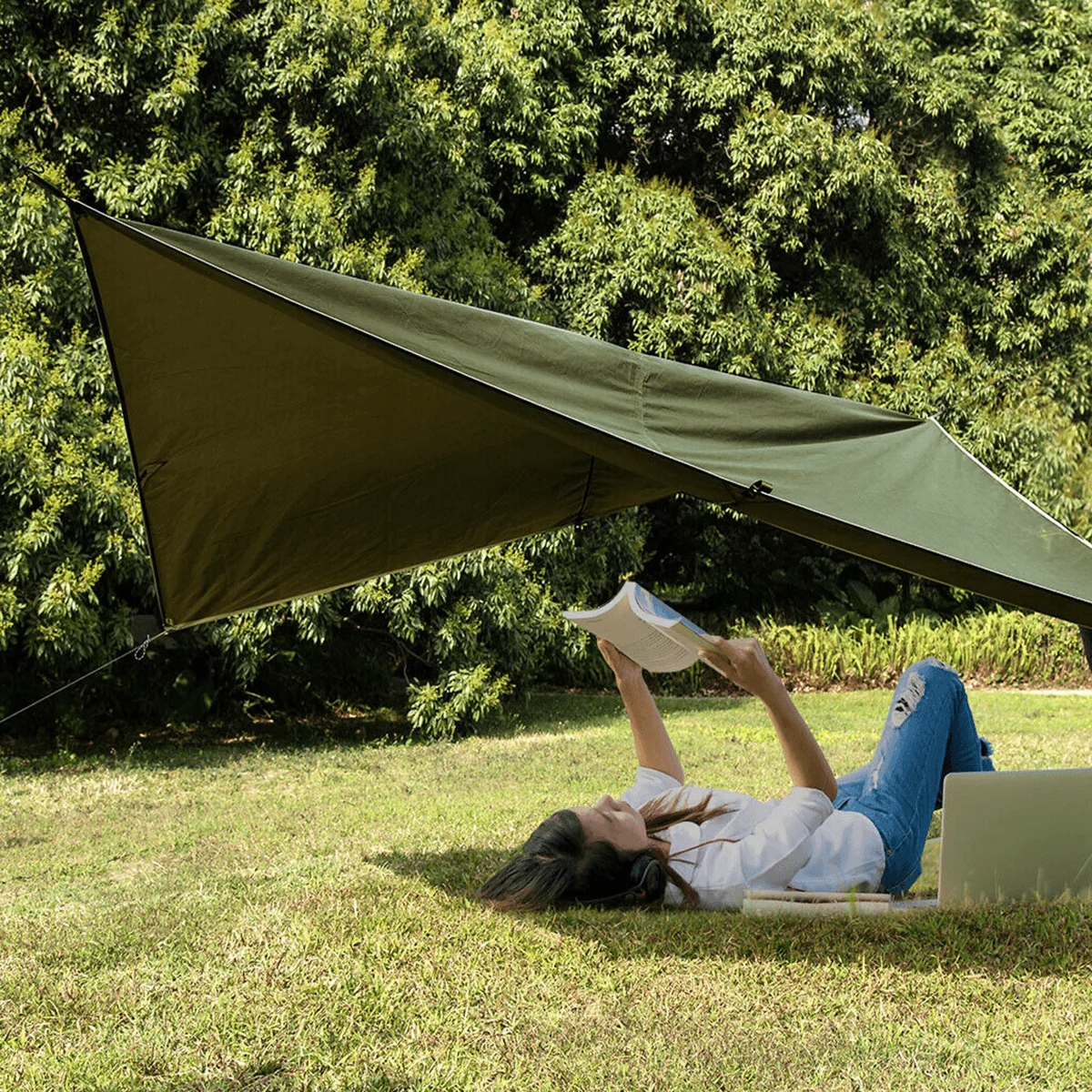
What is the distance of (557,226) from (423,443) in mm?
8497

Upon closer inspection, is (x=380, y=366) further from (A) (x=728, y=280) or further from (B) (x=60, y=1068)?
(A) (x=728, y=280)

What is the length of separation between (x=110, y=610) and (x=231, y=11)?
4.13m

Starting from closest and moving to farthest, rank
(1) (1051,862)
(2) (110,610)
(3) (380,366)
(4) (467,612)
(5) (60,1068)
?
(5) (60,1068)
(3) (380,366)
(1) (1051,862)
(2) (110,610)
(4) (467,612)

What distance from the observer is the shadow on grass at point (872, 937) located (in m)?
3.05

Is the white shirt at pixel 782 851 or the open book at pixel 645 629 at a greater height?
the open book at pixel 645 629

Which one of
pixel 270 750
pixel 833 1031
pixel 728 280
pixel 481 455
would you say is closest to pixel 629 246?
pixel 728 280

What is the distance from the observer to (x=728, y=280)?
423 inches

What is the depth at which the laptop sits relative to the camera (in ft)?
10.5

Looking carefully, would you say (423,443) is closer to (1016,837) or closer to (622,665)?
(622,665)

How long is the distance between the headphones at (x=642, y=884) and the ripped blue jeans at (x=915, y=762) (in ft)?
1.95

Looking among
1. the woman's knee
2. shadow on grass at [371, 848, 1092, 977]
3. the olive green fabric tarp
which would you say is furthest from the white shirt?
the olive green fabric tarp

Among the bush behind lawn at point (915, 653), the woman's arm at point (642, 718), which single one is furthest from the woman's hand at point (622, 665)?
the bush behind lawn at point (915, 653)

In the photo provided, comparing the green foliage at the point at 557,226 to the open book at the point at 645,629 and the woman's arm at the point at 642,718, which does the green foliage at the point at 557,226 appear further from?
the open book at the point at 645,629

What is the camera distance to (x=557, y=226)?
38.2ft
